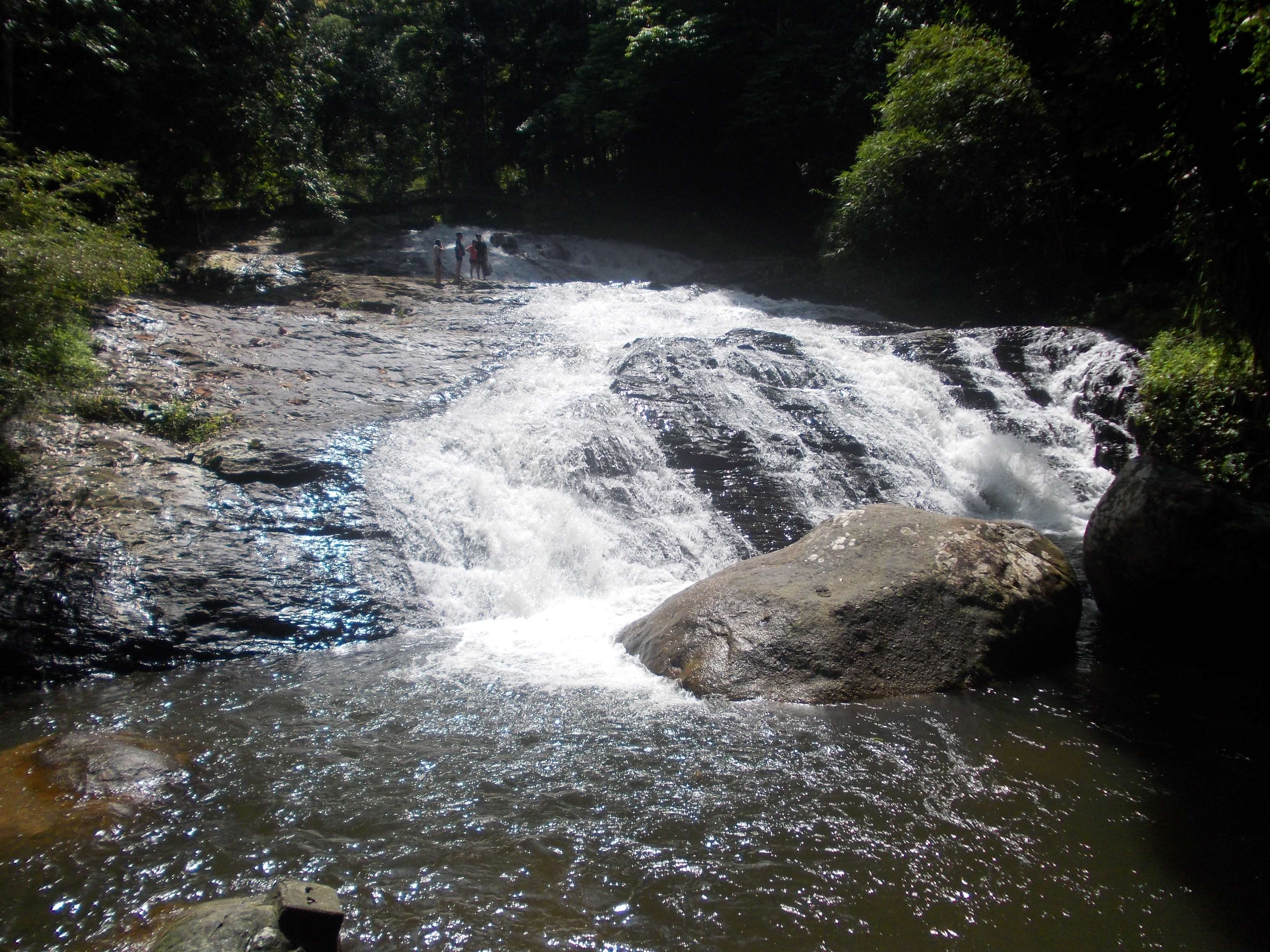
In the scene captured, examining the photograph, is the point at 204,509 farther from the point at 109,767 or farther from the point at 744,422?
the point at 744,422

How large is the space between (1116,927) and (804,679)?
2.13 metres

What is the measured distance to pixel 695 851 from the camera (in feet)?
11.1

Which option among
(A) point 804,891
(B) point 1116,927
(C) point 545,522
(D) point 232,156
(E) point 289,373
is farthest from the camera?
(D) point 232,156

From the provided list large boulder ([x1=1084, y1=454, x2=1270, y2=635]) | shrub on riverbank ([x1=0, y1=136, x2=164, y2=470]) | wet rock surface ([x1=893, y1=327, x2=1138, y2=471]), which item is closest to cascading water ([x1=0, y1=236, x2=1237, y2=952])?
large boulder ([x1=1084, y1=454, x2=1270, y2=635])

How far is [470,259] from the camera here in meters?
19.6

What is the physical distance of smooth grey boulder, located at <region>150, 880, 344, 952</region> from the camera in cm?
264

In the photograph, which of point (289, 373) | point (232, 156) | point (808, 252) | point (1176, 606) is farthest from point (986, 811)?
point (808, 252)

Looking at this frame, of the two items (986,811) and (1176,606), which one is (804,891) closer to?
(986,811)

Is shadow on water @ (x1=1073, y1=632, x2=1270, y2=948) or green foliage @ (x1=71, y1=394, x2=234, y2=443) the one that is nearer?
shadow on water @ (x1=1073, y1=632, x2=1270, y2=948)

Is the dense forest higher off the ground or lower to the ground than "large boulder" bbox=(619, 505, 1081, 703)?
higher

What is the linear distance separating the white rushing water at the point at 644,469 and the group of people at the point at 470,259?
7.01 m

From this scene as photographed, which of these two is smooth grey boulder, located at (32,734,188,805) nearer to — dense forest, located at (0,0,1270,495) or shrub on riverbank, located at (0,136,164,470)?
shrub on riverbank, located at (0,136,164,470)

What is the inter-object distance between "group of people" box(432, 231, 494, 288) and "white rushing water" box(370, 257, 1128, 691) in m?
7.01

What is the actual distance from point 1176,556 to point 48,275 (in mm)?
9573
